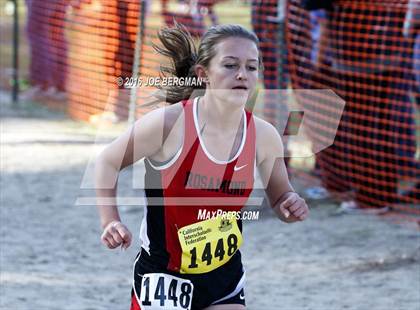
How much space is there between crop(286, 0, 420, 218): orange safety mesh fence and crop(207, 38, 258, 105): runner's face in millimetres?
3413

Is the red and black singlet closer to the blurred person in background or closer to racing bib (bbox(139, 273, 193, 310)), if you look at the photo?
racing bib (bbox(139, 273, 193, 310))

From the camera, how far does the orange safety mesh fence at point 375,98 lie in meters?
6.84

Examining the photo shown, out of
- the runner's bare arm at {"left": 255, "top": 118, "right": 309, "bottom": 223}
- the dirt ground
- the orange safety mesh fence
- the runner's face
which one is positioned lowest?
the dirt ground

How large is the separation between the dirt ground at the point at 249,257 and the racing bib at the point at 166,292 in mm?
1669

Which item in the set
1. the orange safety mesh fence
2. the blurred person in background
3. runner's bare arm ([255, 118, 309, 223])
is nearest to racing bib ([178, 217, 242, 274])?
runner's bare arm ([255, 118, 309, 223])

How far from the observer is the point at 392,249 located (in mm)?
5949

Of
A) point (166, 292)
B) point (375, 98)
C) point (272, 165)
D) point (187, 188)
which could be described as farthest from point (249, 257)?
point (187, 188)

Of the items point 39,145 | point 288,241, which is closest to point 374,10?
point 288,241

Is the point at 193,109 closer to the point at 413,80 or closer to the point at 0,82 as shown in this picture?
the point at 413,80

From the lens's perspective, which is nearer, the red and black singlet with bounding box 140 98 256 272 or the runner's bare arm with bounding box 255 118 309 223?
the red and black singlet with bounding box 140 98 256 272

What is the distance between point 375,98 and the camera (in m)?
6.97

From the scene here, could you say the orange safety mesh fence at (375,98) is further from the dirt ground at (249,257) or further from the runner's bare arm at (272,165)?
the runner's bare arm at (272,165)

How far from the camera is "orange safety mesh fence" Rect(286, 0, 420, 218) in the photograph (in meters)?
6.84

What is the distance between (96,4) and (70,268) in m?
5.50
